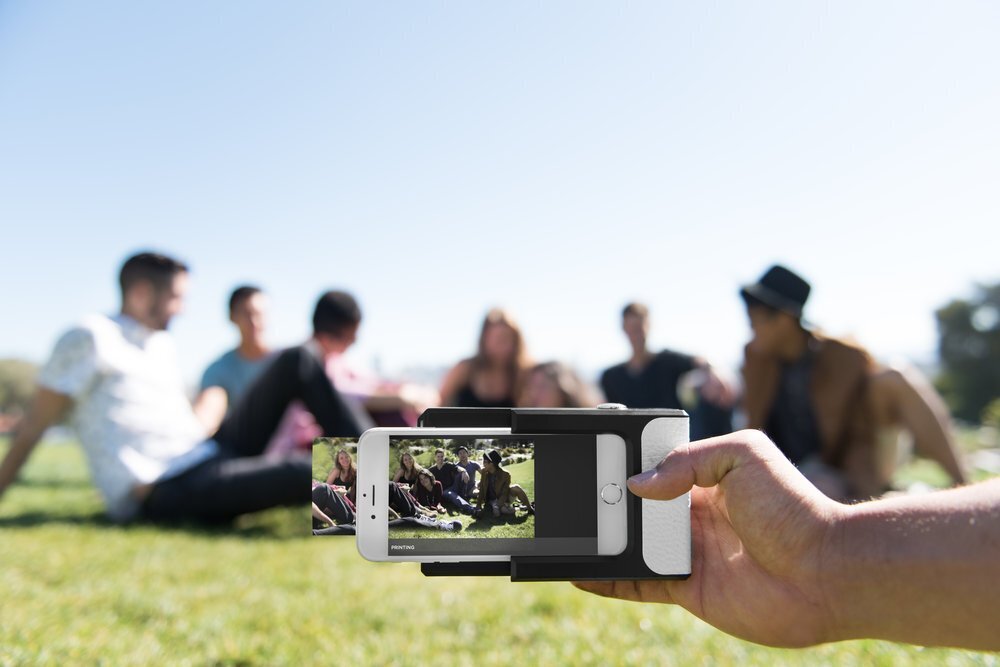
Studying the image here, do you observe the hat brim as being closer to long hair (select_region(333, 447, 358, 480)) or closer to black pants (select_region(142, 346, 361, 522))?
black pants (select_region(142, 346, 361, 522))

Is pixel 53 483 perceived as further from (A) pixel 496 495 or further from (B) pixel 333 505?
(A) pixel 496 495

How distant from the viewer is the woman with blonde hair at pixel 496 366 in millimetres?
5539

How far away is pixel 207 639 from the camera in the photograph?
2156 millimetres

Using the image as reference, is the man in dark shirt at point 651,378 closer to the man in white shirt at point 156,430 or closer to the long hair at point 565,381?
the long hair at point 565,381

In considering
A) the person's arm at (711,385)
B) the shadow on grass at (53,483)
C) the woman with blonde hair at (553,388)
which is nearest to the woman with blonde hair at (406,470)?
the woman with blonde hair at (553,388)

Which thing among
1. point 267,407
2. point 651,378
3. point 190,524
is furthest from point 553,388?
point 190,524

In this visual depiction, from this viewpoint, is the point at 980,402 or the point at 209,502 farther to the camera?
the point at 980,402

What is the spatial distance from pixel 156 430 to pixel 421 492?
3672 mm

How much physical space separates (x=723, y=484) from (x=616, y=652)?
1.09 m

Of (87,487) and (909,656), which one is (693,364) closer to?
(909,656)

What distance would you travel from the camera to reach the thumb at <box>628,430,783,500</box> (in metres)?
1.16

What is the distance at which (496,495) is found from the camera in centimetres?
126

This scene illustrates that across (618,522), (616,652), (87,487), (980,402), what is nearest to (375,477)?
(618,522)

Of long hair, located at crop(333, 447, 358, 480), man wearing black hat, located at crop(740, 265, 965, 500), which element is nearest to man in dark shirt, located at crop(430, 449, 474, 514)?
long hair, located at crop(333, 447, 358, 480)
